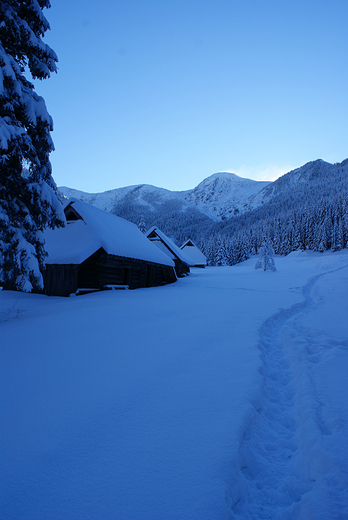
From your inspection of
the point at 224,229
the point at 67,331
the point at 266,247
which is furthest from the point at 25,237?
the point at 224,229

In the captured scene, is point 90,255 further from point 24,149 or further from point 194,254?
point 194,254

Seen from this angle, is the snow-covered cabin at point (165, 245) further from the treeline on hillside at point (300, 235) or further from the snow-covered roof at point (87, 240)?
the treeline on hillside at point (300, 235)

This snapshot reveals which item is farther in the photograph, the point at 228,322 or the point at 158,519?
the point at 228,322

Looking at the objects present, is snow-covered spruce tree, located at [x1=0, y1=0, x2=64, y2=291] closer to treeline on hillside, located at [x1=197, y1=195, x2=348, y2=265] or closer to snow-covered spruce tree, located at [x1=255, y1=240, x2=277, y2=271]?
snow-covered spruce tree, located at [x1=255, y1=240, x2=277, y2=271]

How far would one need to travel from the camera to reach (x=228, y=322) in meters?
7.34

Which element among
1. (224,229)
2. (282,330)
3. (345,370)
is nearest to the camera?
(345,370)

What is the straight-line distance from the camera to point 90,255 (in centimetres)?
1357

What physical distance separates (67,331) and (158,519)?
507cm

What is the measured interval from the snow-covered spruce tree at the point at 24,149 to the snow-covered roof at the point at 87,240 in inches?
199

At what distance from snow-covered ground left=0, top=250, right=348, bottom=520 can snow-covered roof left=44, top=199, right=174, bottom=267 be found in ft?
25.3

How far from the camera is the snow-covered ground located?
2133 millimetres

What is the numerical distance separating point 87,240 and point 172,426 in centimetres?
1252

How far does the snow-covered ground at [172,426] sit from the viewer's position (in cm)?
213

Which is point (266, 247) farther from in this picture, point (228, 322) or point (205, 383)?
point (205, 383)
